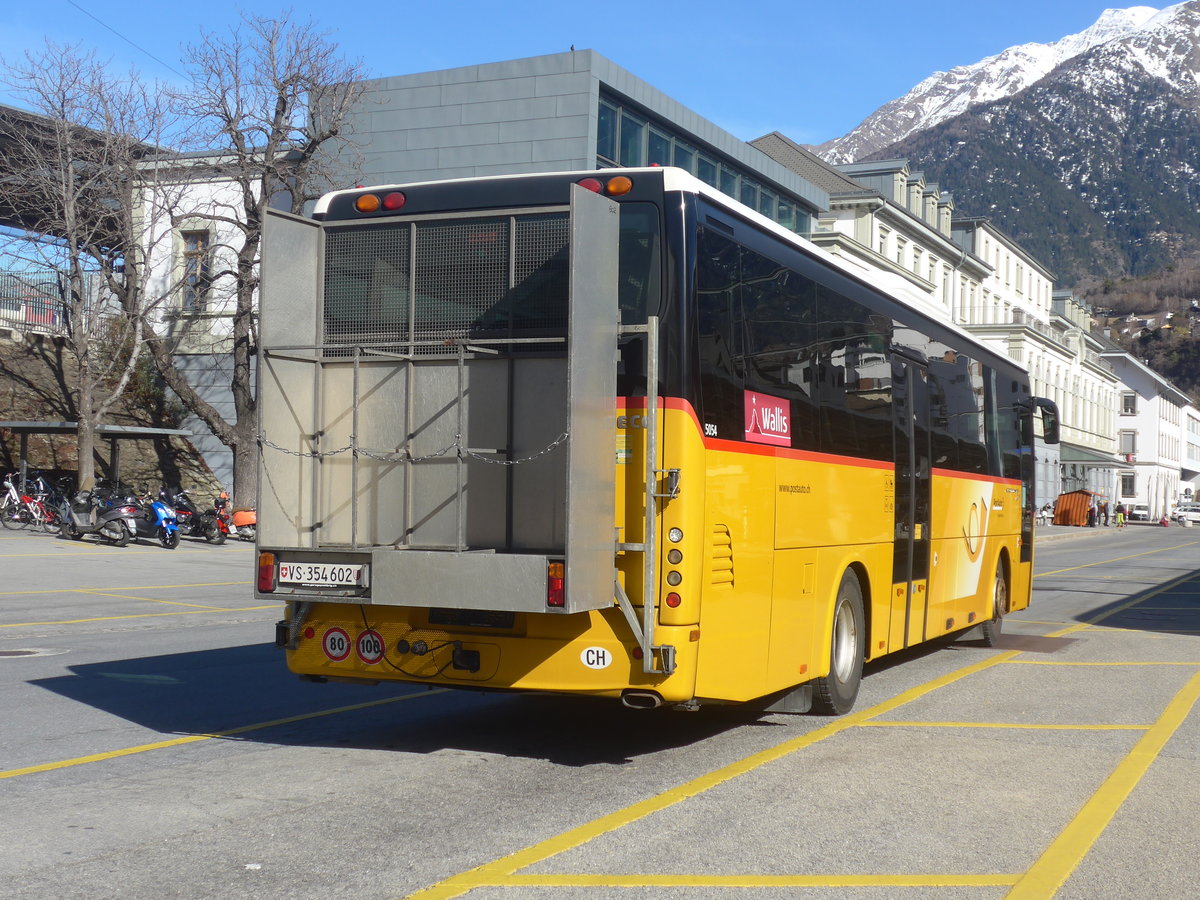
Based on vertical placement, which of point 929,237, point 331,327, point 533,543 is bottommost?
point 533,543

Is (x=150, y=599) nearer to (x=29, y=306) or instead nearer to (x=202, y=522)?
(x=202, y=522)

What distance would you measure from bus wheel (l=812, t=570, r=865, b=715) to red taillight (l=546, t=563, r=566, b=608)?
9.86 feet

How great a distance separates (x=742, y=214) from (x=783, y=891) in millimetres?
Result: 4290

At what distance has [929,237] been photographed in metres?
65.9

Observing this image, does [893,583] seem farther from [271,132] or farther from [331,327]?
[271,132]

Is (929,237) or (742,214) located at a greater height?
(929,237)

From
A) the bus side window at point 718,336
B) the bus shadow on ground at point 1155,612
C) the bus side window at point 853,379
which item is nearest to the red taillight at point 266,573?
the bus side window at point 718,336

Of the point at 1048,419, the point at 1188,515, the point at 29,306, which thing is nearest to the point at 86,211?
the point at 29,306

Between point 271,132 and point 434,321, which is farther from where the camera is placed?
point 271,132

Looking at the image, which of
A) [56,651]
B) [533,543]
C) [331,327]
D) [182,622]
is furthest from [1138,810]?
[182,622]

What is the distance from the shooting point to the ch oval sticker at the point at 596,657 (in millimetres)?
7219

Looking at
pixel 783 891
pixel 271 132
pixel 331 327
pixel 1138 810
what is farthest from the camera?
pixel 271 132

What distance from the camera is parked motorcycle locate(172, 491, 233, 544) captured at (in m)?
29.6

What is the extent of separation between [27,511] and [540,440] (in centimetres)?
2418
